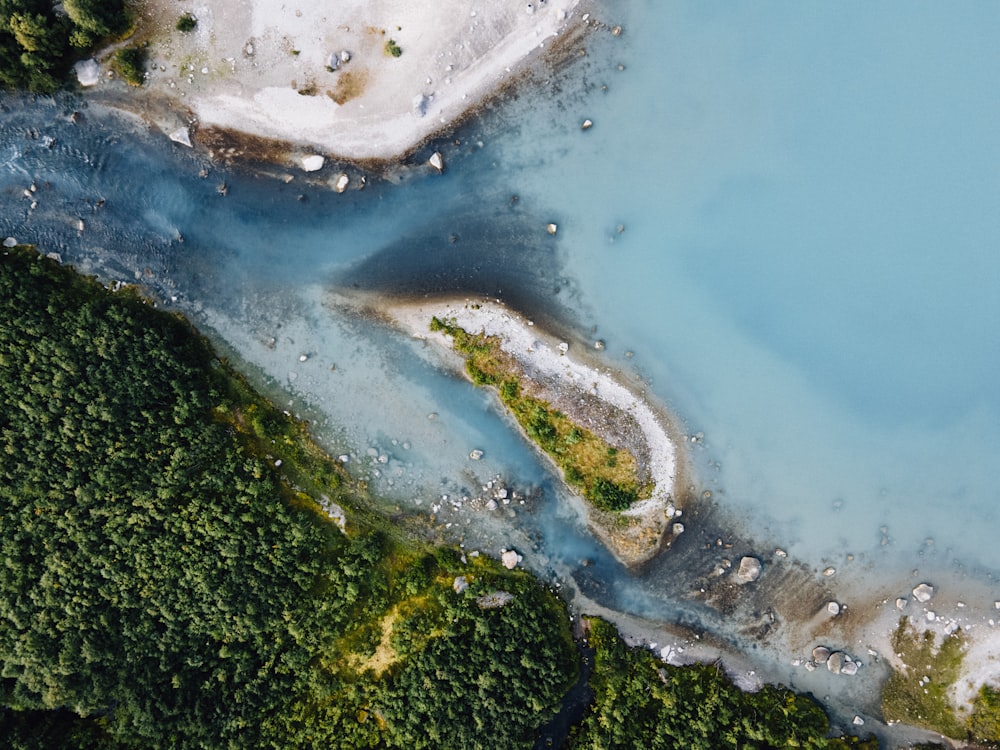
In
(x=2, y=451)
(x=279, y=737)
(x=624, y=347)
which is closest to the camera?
(x=2, y=451)

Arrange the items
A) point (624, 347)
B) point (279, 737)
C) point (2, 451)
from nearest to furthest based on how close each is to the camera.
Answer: point (2, 451)
point (279, 737)
point (624, 347)

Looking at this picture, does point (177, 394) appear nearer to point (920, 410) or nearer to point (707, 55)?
point (707, 55)

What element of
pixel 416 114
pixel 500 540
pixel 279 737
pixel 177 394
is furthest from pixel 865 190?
pixel 279 737

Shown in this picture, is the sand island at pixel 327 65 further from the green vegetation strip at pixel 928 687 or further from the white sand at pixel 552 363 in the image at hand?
the green vegetation strip at pixel 928 687

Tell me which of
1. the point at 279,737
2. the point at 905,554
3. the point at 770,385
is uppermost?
the point at 770,385

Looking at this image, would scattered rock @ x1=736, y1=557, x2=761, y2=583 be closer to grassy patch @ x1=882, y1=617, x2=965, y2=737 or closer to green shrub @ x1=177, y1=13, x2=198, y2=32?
grassy patch @ x1=882, y1=617, x2=965, y2=737
